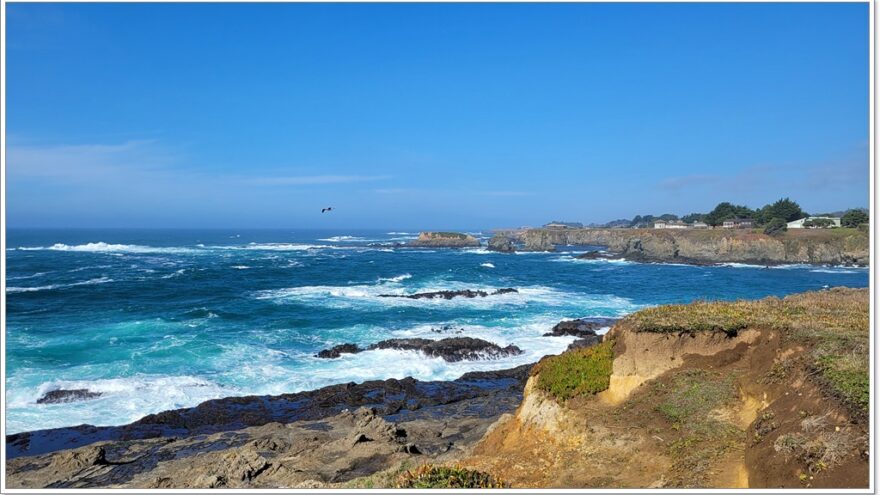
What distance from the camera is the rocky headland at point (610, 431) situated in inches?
379

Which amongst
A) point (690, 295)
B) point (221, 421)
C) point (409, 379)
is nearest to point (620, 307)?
point (690, 295)

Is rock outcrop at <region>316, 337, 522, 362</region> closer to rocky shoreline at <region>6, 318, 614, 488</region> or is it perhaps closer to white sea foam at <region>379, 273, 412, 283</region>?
rocky shoreline at <region>6, 318, 614, 488</region>

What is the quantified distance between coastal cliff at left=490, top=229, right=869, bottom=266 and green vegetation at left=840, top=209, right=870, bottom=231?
24.8ft

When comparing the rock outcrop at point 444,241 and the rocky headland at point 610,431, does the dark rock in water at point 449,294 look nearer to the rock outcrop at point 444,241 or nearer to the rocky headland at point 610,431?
the rocky headland at point 610,431

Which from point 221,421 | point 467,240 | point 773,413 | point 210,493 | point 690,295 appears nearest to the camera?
point 210,493

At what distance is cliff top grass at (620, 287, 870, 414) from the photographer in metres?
10.0

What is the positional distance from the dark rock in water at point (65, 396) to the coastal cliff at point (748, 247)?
3497 inches

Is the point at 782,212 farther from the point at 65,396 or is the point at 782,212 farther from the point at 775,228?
the point at 65,396

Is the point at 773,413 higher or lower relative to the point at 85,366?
higher

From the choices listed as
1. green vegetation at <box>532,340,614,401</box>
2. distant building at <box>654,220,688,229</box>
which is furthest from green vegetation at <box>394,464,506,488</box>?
distant building at <box>654,220,688,229</box>

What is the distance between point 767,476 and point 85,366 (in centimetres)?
3013

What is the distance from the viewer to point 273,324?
38.1m

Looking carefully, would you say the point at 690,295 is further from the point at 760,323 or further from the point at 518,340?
the point at 760,323

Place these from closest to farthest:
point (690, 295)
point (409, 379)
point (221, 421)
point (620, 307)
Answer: point (221, 421), point (409, 379), point (620, 307), point (690, 295)
